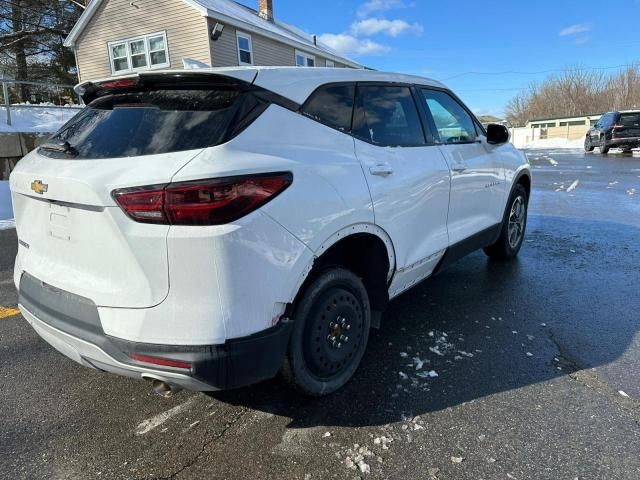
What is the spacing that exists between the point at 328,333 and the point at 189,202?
1120 millimetres

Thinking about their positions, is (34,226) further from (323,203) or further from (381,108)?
(381,108)

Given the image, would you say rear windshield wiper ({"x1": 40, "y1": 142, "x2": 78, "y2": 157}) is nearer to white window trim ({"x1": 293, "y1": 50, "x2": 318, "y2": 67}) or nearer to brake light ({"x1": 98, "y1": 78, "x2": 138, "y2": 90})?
brake light ({"x1": 98, "y1": 78, "x2": 138, "y2": 90})

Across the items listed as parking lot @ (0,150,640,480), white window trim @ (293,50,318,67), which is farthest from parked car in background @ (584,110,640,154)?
parking lot @ (0,150,640,480)

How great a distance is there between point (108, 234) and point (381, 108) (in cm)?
189

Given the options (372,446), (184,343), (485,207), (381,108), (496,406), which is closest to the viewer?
(184,343)

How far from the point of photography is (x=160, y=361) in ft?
6.60

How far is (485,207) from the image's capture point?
425 cm

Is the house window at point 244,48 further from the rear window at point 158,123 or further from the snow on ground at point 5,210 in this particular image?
the rear window at point 158,123

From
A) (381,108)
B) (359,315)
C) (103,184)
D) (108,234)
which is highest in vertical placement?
(381,108)

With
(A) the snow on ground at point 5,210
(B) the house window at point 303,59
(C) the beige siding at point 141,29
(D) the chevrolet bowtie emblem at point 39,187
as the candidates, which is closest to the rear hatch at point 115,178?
(D) the chevrolet bowtie emblem at point 39,187

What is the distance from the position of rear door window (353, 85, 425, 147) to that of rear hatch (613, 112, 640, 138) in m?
20.6

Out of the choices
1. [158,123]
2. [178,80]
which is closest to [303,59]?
[178,80]

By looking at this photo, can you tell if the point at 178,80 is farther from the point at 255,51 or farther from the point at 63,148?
the point at 255,51

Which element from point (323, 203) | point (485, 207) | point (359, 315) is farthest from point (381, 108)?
→ point (485, 207)
